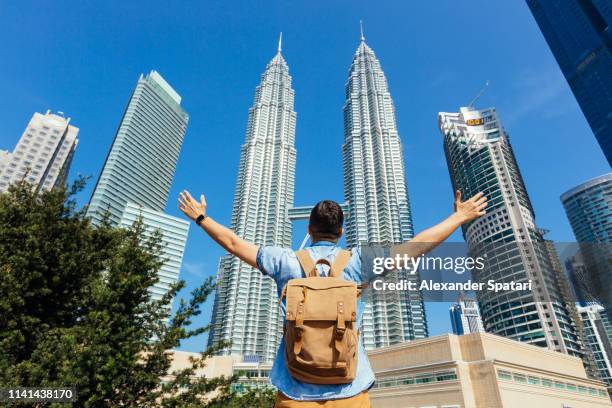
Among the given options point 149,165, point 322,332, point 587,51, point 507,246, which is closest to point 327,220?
point 322,332

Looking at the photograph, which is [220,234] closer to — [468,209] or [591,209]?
[468,209]

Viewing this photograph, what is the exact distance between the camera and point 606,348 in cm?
11944

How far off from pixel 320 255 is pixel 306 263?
174mm

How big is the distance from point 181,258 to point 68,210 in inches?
5536

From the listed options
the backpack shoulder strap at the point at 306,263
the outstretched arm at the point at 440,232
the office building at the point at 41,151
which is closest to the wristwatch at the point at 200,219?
the backpack shoulder strap at the point at 306,263

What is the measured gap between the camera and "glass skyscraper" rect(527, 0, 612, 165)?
103m

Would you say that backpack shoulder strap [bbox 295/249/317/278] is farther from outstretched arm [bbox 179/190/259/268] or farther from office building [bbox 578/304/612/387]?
office building [bbox 578/304/612/387]

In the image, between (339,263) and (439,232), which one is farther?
(439,232)

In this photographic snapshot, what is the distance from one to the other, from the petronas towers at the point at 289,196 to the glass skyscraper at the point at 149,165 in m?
23.8

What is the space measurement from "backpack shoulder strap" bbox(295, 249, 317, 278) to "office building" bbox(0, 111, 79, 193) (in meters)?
125

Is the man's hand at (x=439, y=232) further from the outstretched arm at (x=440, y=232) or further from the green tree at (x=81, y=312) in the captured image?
the green tree at (x=81, y=312)

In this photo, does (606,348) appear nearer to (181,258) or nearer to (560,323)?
(560,323)

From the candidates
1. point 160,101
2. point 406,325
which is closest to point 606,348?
point 406,325

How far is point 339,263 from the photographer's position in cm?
225
